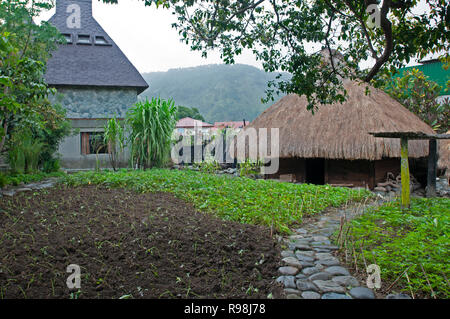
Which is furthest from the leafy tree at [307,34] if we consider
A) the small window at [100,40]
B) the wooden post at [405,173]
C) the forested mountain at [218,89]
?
the forested mountain at [218,89]

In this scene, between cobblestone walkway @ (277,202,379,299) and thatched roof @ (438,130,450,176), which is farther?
thatched roof @ (438,130,450,176)

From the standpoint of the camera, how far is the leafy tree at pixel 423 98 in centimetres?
1244

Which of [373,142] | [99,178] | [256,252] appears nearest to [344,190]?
[373,142]

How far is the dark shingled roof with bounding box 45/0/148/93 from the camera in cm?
1312

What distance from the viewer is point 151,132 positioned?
10.3 metres

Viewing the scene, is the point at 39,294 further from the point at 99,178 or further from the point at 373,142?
the point at 373,142

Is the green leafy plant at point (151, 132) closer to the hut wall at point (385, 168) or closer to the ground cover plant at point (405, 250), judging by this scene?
the hut wall at point (385, 168)

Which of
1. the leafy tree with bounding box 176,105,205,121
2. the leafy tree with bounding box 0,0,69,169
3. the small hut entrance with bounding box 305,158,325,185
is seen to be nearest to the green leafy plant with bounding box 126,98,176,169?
the leafy tree with bounding box 0,0,69,169

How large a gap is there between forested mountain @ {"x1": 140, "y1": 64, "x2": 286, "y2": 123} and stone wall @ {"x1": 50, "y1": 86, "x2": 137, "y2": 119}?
736 inches

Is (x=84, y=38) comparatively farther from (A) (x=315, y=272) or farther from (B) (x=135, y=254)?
(A) (x=315, y=272)

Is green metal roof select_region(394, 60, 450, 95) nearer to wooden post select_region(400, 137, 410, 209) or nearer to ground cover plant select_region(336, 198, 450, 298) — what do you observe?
wooden post select_region(400, 137, 410, 209)

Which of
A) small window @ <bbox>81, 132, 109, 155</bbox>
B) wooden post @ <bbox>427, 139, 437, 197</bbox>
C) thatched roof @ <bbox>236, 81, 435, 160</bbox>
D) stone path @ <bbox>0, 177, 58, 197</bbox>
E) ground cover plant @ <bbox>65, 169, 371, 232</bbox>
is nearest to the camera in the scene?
ground cover plant @ <bbox>65, 169, 371, 232</bbox>

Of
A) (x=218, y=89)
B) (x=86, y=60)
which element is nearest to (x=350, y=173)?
(x=86, y=60)

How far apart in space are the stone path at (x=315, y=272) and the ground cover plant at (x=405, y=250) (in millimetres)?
191
